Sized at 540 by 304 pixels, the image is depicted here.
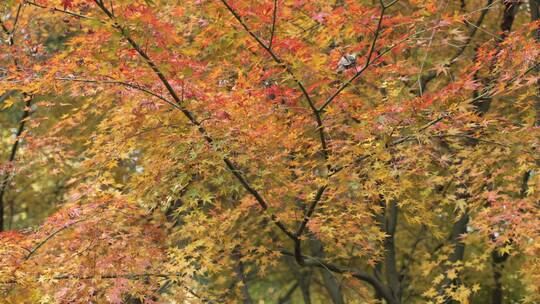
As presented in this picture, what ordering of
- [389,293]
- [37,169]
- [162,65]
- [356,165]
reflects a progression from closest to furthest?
[162,65] → [356,165] → [389,293] → [37,169]

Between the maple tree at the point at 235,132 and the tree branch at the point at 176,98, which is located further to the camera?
the maple tree at the point at 235,132

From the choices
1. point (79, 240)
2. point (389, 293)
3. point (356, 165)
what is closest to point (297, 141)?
point (356, 165)

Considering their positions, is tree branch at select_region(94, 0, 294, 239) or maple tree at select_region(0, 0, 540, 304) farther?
maple tree at select_region(0, 0, 540, 304)

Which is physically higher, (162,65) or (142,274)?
(162,65)

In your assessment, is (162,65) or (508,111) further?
(508,111)

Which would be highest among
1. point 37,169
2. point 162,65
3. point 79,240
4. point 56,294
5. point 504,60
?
point 37,169

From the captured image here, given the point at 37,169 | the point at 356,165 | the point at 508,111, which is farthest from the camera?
the point at 37,169

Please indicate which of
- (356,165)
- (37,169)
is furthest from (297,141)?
(37,169)

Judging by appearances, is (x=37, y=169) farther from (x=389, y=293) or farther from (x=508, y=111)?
(x=508, y=111)

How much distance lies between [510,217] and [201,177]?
3767 mm

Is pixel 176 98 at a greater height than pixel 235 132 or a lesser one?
greater

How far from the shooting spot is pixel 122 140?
5684mm

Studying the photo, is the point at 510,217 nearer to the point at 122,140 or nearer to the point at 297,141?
the point at 297,141

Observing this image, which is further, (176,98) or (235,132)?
(235,132)
